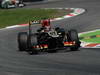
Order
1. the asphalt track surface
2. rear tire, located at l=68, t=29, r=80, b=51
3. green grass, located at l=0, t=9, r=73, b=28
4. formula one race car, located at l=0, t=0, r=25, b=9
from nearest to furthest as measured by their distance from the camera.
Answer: the asphalt track surface
rear tire, located at l=68, t=29, r=80, b=51
green grass, located at l=0, t=9, r=73, b=28
formula one race car, located at l=0, t=0, r=25, b=9

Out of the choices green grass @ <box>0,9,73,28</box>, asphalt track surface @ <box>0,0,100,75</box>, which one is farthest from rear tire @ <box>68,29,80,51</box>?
green grass @ <box>0,9,73,28</box>

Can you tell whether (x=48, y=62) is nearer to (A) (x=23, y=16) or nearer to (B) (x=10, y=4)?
(A) (x=23, y=16)

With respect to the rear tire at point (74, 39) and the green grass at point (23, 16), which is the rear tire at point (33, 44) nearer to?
the rear tire at point (74, 39)

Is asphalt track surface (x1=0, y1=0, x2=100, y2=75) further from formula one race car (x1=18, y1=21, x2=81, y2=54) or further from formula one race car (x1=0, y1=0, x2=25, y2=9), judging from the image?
formula one race car (x1=0, y1=0, x2=25, y2=9)

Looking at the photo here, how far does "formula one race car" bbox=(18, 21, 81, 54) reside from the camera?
14484 millimetres

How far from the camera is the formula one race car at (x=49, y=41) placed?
570 inches

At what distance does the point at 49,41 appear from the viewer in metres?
14.8

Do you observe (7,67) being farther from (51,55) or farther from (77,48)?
(77,48)

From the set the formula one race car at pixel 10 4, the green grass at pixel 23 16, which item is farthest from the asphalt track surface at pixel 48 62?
the formula one race car at pixel 10 4

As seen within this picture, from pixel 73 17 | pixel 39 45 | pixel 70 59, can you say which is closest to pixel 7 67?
pixel 70 59

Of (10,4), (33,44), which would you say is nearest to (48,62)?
(33,44)

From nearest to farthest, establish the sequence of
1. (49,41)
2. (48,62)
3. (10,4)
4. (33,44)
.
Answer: (48,62) → (33,44) → (49,41) → (10,4)

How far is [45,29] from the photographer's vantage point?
15117 millimetres

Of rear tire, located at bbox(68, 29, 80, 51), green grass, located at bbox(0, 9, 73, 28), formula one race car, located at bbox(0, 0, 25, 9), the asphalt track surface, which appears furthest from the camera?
formula one race car, located at bbox(0, 0, 25, 9)
